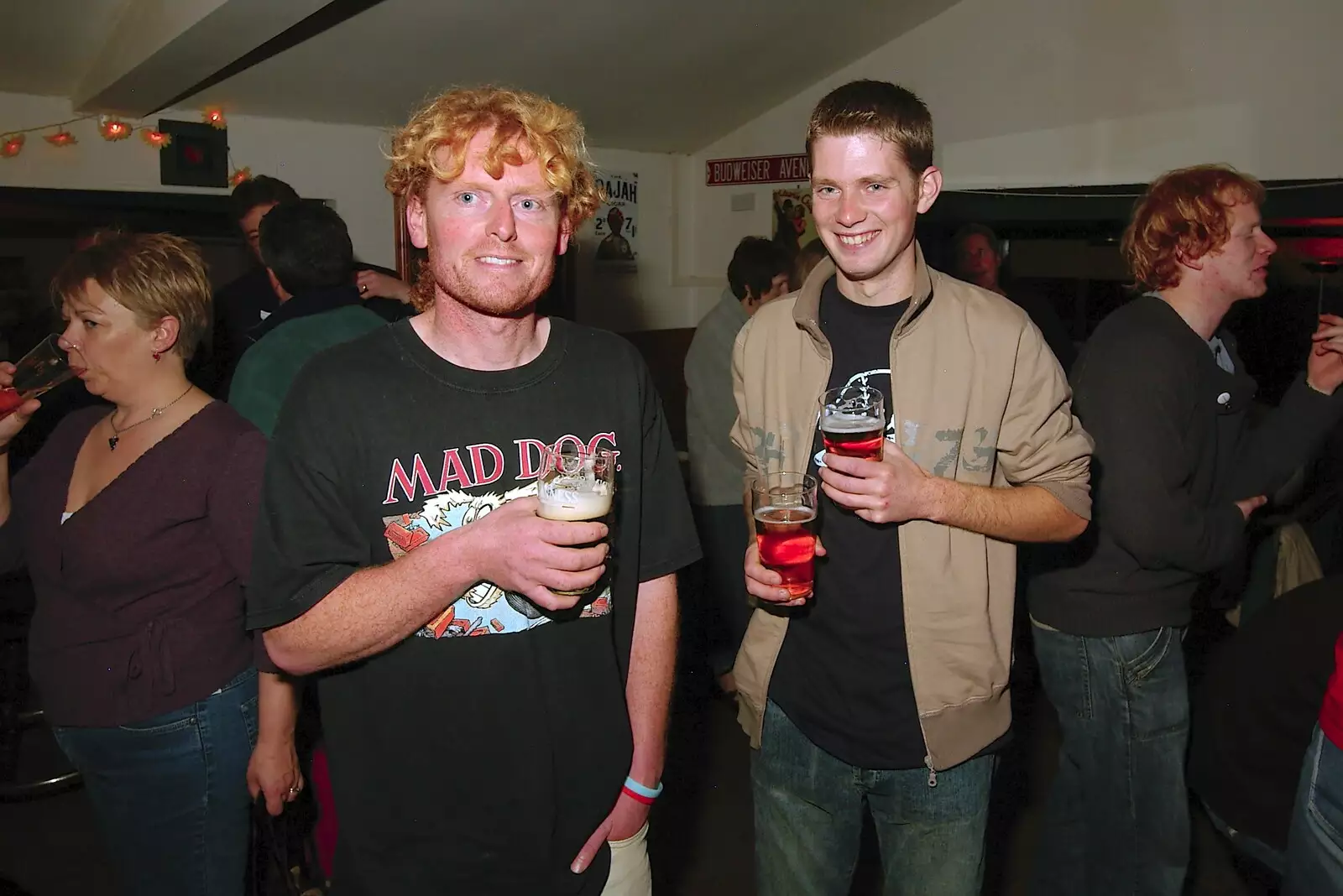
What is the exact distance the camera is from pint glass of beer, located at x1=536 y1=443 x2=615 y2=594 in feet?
3.94

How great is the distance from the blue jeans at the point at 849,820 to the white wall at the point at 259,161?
337 centimetres

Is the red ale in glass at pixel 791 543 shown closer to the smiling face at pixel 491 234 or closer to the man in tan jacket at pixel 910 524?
the man in tan jacket at pixel 910 524

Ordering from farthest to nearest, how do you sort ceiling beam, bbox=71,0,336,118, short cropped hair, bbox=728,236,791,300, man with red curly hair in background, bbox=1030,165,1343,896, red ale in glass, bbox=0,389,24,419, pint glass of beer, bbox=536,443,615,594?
short cropped hair, bbox=728,236,791,300
ceiling beam, bbox=71,0,336,118
red ale in glass, bbox=0,389,24,419
man with red curly hair in background, bbox=1030,165,1343,896
pint glass of beer, bbox=536,443,615,594

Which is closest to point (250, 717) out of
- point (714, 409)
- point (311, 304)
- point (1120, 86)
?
point (311, 304)

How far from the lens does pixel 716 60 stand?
Answer: 17.9 feet

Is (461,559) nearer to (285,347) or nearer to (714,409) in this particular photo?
(285,347)

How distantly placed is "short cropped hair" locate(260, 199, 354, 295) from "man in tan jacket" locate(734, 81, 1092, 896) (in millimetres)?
1342

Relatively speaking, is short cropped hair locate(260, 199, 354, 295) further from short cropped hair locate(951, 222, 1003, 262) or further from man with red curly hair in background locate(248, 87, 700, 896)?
short cropped hair locate(951, 222, 1003, 262)

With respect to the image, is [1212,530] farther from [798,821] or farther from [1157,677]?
[798,821]

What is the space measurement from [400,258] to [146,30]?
6.21ft

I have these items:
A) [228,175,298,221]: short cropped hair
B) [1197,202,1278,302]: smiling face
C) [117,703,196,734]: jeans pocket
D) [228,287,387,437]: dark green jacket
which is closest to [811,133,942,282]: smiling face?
[1197,202,1278,302]: smiling face

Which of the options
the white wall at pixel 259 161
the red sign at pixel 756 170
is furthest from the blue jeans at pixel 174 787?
the red sign at pixel 756 170

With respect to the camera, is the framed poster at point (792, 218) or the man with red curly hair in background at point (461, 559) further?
the framed poster at point (792, 218)

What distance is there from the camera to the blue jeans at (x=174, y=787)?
178cm
